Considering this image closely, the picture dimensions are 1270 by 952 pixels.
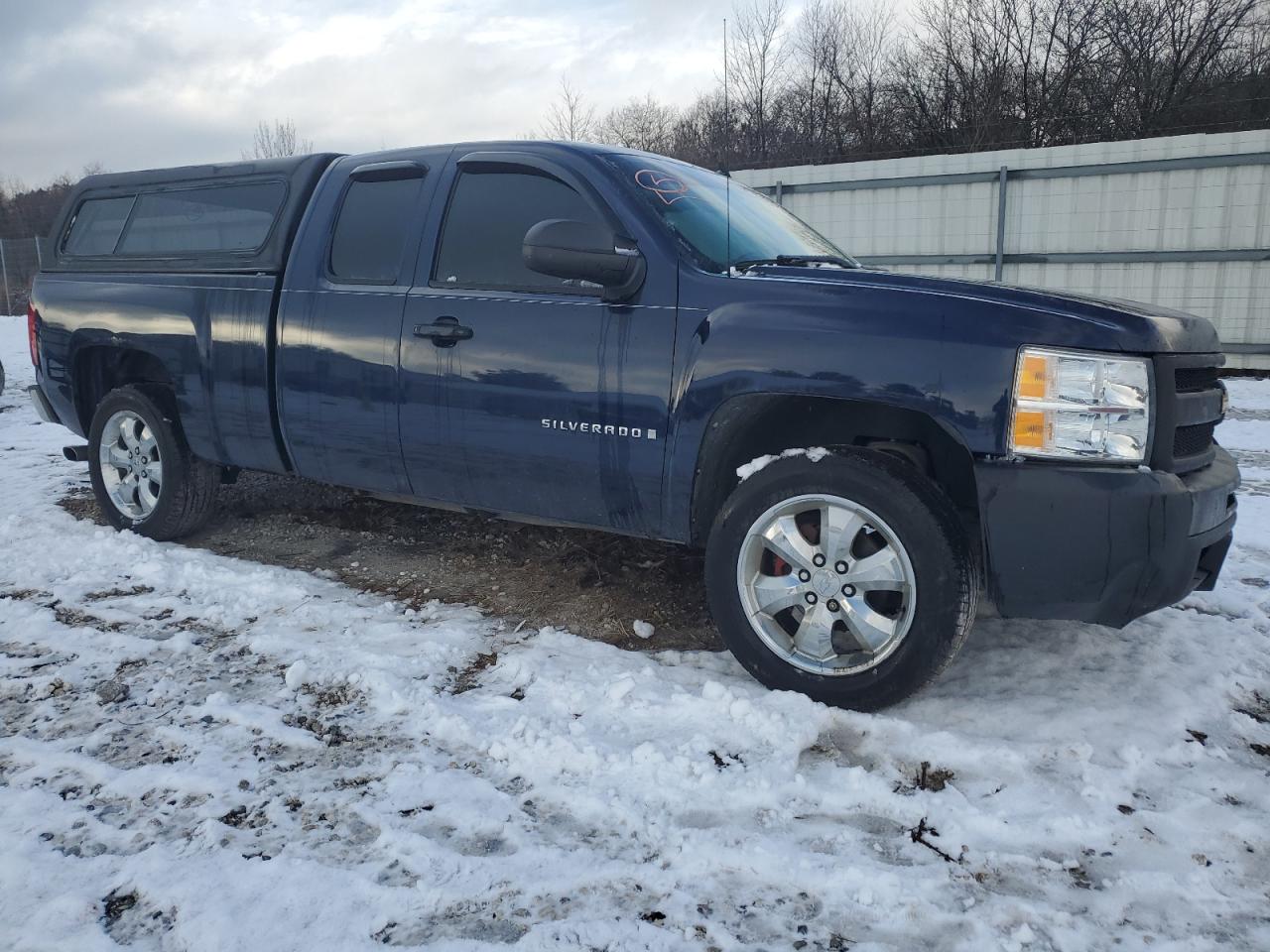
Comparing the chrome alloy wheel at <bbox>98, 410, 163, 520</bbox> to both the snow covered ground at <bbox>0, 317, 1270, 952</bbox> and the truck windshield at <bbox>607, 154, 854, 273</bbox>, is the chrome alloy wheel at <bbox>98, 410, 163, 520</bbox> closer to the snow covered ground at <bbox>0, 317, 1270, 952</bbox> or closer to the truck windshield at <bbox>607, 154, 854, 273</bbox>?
the snow covered ground at <bbox>0, 317, 1270, 952</bbox>

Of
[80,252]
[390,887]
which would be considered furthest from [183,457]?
[390,887]

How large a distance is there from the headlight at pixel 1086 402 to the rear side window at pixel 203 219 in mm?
3441

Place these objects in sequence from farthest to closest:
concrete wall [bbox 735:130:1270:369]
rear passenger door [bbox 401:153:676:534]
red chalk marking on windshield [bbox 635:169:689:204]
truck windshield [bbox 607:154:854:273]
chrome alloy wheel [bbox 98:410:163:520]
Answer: concrete wall [bbox 735:130:1270:369]
chrome alloy wheel [bbox 98:410:163:520]
red chalk marking on windshield [bbox 635:169:689:204]
truck windshield [bbox 607:154:854:273]
rear passenger door [bbox 401:153:676:534]

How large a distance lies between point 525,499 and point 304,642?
100 centimetres

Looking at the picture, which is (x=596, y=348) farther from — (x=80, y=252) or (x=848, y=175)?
(x=848, y=175)

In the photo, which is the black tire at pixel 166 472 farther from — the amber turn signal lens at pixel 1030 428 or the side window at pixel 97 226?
the amber turn signal lens at pixel 1030 428

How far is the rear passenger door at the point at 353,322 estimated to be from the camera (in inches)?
149

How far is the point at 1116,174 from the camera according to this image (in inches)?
526

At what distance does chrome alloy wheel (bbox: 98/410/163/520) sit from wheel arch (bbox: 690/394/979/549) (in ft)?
10.3

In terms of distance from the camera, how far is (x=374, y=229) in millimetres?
3969

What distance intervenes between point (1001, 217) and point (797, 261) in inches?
478

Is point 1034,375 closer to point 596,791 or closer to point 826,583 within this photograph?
point 826,583

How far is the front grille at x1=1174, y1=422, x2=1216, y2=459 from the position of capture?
2.75m

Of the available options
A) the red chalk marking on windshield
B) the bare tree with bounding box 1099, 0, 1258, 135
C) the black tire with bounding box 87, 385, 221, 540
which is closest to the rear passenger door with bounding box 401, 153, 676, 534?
the red chalk marking on windshield
